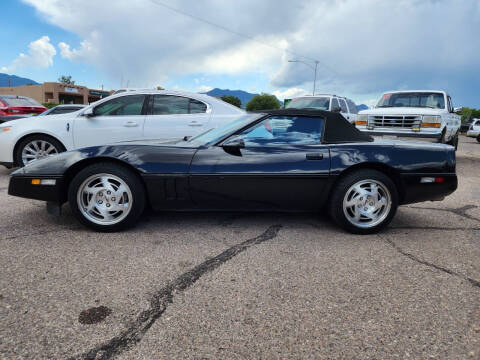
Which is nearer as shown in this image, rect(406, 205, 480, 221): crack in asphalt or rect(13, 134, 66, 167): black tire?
rect(406, 205, 480, 221): crack in asphalt

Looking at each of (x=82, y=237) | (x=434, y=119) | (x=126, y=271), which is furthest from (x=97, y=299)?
(x=434, y=119)

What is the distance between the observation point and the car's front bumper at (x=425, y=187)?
309 cm

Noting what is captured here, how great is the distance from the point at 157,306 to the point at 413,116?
758 centimetres

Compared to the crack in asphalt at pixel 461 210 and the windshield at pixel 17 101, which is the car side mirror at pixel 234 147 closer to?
the crack in asphalt at pixel 461 210

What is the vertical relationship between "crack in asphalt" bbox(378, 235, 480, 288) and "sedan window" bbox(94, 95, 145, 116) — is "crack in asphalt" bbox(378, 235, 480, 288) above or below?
below

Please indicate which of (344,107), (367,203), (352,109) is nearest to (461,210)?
(367,203)

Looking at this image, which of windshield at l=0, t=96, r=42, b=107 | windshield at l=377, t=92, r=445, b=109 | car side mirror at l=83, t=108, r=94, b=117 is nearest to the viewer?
car side mirror at l=83, t=108, r=94, b=117

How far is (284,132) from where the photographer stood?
10.0 feet

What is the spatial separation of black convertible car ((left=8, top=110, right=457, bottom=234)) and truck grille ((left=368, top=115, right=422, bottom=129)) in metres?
4.97

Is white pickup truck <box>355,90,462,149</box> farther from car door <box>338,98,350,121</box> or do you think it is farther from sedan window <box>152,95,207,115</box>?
sedan window <box>152,95,207,115</box>

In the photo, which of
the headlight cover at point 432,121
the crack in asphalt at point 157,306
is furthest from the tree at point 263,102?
the crack in asphalt at point 157,306

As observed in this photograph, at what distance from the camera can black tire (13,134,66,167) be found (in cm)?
530

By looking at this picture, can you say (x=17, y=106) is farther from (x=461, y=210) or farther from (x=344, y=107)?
(x=461, y=210)

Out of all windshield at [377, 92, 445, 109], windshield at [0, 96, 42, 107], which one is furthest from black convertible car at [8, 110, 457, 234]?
windshield at [0, 96, 42, 107]
